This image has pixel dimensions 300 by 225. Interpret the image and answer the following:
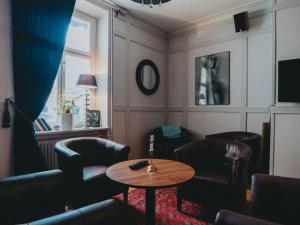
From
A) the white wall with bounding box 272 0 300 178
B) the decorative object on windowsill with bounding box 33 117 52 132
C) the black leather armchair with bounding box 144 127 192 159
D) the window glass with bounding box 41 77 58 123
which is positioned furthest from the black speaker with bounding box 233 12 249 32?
the decorative object on windowsill with bounding box 33 117 52 132

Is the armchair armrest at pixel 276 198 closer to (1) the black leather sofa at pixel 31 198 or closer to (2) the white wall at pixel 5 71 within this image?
(1) the black leather sofa at pixel 31 198

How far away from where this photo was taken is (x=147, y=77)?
4.26m

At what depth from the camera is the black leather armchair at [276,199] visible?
51.5 inches

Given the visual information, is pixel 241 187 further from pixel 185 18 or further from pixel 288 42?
pixel 185 18

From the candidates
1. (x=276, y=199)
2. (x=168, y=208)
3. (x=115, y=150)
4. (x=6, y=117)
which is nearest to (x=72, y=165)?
(x=115, y=150)

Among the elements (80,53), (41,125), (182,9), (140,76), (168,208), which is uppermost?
(182,9)

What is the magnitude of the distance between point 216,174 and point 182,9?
9.39 feet

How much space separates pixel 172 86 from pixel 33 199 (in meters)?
3.74

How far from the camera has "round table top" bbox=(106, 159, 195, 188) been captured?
4.93 feet

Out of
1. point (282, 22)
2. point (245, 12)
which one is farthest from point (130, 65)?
point (282, 22)

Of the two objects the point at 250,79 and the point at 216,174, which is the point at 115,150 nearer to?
the point at 216,174

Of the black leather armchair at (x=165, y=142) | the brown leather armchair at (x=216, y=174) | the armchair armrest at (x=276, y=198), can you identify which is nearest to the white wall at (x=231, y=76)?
the black leather armchair at (x=165, y=142)

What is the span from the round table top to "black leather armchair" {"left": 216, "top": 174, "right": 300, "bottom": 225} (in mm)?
481

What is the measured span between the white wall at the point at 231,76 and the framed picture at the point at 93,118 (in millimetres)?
1838
